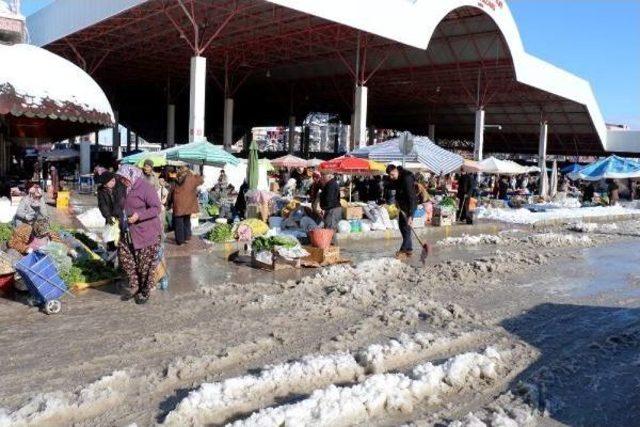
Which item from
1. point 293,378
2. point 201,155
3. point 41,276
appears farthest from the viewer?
point 201,155

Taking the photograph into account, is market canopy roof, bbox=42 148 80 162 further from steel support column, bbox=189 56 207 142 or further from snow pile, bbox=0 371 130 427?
snow pile, bbox=0 371 130 427

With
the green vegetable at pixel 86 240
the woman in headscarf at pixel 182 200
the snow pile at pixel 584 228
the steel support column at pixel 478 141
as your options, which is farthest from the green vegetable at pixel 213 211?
the steel support column at pixel 478 141

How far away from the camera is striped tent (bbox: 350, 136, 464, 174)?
44.9 feet

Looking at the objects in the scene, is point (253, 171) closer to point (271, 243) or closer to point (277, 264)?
point (271, 243)

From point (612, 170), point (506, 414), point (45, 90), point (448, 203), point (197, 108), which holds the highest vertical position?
point (197, 108)

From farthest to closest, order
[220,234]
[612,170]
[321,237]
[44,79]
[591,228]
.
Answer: [612,170]
[591,228]
[220,234]
[321,237]
[44,79]

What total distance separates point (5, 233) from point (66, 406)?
527cm

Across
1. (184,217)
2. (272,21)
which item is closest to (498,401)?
(184,217)

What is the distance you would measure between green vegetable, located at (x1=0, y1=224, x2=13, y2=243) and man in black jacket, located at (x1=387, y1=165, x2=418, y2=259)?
579cm

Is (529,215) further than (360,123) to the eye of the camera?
No

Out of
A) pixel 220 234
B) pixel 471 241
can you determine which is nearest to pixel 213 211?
pixel 220 234

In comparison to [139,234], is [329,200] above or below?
above

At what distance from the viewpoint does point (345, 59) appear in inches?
1251

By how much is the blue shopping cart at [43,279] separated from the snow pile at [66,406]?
218 centimetres
